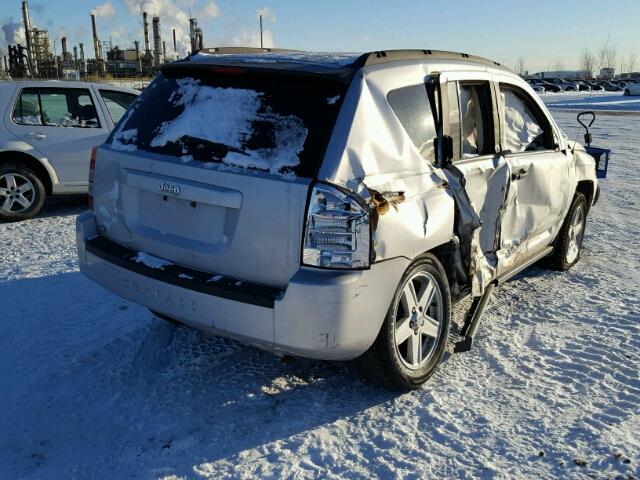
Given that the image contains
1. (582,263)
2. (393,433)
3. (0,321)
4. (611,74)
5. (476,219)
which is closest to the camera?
(393,433)

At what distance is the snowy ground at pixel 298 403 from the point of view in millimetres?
2738

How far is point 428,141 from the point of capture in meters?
3.36

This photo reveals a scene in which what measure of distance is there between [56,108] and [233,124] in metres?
5.64

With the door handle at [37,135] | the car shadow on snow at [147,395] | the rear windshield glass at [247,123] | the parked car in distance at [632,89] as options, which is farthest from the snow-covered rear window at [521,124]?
the parked car in distance at [632,89]

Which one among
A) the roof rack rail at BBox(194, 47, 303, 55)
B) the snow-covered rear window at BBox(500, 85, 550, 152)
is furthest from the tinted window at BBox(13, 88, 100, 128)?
the snow-covered rear window at BBox(500, 85, 550, 152)

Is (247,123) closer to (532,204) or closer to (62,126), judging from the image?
(532,204)

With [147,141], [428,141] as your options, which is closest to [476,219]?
[428,141]

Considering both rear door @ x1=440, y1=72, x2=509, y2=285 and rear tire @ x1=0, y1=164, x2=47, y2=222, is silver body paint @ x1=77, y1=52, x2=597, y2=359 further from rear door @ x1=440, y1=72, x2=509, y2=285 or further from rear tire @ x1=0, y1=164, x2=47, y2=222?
rear tire @ x1=0, y1=164, x2=47, y2=222

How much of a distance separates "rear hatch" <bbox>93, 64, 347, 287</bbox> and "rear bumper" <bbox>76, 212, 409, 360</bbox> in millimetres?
104

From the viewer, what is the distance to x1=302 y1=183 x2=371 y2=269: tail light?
2695 millimetres

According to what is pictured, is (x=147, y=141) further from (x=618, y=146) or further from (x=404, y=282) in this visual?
(x=618, y=146)

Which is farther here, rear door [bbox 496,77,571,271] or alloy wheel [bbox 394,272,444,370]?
rear door [bbox 496,77,571,271]

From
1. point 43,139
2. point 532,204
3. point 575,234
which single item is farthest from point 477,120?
point 43,139

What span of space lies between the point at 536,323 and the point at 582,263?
1784 mm
